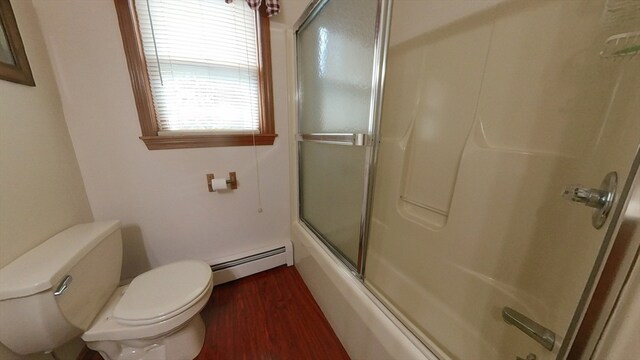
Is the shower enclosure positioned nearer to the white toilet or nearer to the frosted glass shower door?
the frosted glass shower door

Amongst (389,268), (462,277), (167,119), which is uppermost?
(167,119)

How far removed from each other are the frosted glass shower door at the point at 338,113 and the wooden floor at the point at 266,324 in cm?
46

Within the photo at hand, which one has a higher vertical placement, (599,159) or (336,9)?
(336,9)

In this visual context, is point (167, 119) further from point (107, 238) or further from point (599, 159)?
point (599, 159)

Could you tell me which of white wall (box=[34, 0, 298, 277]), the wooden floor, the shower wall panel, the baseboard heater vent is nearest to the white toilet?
the wooden floor

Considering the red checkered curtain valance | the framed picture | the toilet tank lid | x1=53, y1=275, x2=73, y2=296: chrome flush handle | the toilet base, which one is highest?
the red checkered curtain valance

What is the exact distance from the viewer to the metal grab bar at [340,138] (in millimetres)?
879

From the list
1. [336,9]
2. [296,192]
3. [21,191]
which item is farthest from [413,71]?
[21,191]

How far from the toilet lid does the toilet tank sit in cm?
13

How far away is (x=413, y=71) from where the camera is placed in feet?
4.04

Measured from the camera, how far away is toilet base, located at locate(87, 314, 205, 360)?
3.01 feet

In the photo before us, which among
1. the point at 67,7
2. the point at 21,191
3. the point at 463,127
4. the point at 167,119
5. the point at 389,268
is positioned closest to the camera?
the point at 21,191

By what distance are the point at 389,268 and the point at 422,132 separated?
902 millimetres

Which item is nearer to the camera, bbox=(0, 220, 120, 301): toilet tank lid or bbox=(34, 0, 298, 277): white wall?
bbox=(0, 220, 120, 301): toilet tank lid
